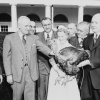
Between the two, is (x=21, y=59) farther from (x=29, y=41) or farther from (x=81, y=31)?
(x=81, y=31)

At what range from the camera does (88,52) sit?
3.08 m

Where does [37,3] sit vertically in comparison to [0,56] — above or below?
above

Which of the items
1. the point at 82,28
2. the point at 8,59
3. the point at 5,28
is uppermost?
the point at 5,28

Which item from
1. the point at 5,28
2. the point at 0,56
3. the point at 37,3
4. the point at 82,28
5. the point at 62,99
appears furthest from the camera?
the point at 5,28

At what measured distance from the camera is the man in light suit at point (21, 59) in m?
3.27

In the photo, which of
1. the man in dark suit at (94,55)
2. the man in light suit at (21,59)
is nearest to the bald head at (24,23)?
the man in light suit at (21,59)

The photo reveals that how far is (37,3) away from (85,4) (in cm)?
813

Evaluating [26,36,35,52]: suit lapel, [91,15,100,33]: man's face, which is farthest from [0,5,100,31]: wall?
[91,15,100,33]: man's face

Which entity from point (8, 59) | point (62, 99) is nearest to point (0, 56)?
point (8, 59)

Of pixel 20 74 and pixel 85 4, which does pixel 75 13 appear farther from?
pixel 20 74

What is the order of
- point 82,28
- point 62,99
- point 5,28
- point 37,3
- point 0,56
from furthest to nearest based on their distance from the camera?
1. point 5,28
2. point 37,3
3. point 0,56
4. point 82,28
5. point 62,99

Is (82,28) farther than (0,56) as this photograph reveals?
No

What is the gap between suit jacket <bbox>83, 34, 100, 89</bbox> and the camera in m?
3.09

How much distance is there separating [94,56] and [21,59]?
1.44m
